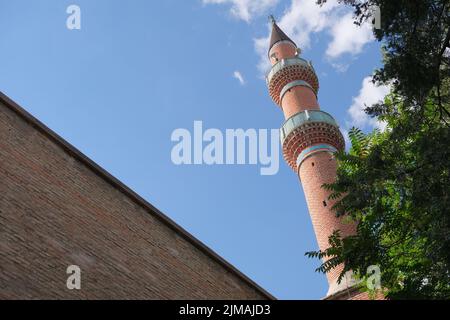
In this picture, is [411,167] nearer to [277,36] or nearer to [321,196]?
[321,196]

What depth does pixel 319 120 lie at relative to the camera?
56.9 feet

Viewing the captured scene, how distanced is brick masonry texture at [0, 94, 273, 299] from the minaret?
673 cm

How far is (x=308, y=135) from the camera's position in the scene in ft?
56.4

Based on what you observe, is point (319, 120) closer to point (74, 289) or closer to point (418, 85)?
point (418, 85)

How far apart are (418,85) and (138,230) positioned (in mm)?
3762

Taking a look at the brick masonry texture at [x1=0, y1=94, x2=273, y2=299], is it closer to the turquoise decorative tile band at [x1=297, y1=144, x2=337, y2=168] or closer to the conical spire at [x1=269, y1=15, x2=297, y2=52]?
the turquoise decorative tile band at [x1=297, y1=144, x2=337, y2=168]

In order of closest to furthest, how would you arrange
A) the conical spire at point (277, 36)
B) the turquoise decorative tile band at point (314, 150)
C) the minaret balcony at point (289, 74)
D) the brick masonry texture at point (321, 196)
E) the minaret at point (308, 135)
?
the brick masonry texture at point (321, 196) → the minaret at point (308, 135) → the turquoise decorative tile band at point (314, 150) → the minaret balcony at point (289, 74) → the conical spire at point (277, 36)

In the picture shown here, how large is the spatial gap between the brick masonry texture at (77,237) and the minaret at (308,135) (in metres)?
6.73

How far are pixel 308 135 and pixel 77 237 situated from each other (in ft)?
40.9

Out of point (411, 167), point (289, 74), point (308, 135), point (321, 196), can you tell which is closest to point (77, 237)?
point (411, 167)

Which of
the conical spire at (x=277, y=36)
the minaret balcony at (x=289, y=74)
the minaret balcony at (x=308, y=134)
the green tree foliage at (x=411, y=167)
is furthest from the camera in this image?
the conical spire at (x=277, y=36)

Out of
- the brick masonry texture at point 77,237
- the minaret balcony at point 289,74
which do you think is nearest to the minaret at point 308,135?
the minaret balcony at point 289,74

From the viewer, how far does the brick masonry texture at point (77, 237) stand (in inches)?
191

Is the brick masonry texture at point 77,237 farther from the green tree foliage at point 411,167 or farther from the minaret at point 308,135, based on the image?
the minaret at point 308,135
